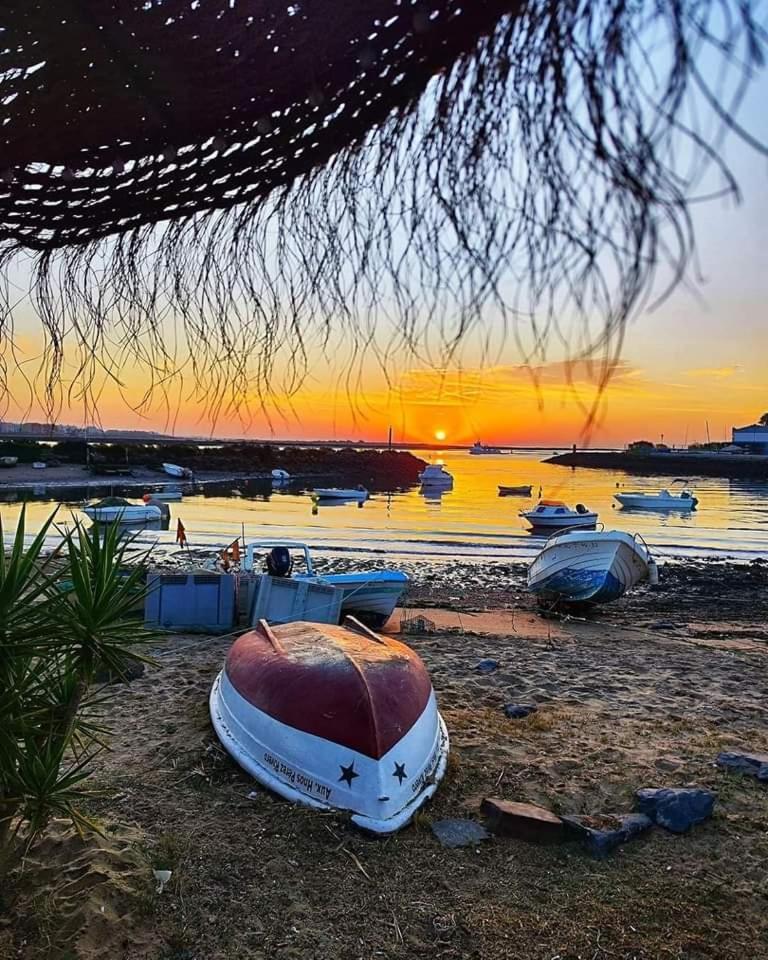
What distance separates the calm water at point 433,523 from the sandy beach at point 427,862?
14.8 meters

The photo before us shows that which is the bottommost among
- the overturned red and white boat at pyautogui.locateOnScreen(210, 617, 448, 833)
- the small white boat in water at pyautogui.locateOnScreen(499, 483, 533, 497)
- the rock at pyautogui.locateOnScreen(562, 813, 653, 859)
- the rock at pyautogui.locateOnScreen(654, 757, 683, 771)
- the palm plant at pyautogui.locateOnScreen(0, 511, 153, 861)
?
the small white boat in water at pyautogui.locateOnScreen(499, 483, 533, 497)

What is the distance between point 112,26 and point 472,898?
4.61 m

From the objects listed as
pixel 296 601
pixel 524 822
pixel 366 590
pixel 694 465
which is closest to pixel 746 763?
pixel 524 822

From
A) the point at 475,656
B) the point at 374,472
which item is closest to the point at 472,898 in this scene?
the point at 475,656

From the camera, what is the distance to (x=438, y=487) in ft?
201

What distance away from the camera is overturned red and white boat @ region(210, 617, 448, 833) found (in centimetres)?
516

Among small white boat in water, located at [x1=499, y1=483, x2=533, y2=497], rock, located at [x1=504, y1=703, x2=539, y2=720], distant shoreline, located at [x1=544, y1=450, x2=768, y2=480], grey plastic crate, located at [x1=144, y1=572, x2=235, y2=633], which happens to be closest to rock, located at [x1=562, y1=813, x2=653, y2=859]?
rock, located at [x1=504, y1=703, x2=539, y2=720]

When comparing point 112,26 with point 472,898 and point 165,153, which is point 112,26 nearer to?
point 165,153

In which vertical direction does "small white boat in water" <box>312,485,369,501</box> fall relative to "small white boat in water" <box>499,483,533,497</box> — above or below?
below

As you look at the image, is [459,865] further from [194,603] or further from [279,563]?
[279,563]

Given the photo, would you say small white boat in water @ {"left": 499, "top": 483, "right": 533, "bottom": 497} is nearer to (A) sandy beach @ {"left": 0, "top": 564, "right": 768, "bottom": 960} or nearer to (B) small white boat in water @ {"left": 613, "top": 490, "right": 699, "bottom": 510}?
(B) small white boat in water @ {"left": 613, "top": 490, "right": 699, "bottom": 510}

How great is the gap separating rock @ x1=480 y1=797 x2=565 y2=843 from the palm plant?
119 inches

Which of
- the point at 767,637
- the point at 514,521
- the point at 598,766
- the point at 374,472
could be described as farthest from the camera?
the point at 374,472

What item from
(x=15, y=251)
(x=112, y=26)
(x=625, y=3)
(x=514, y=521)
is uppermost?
(x=112, y=26)
